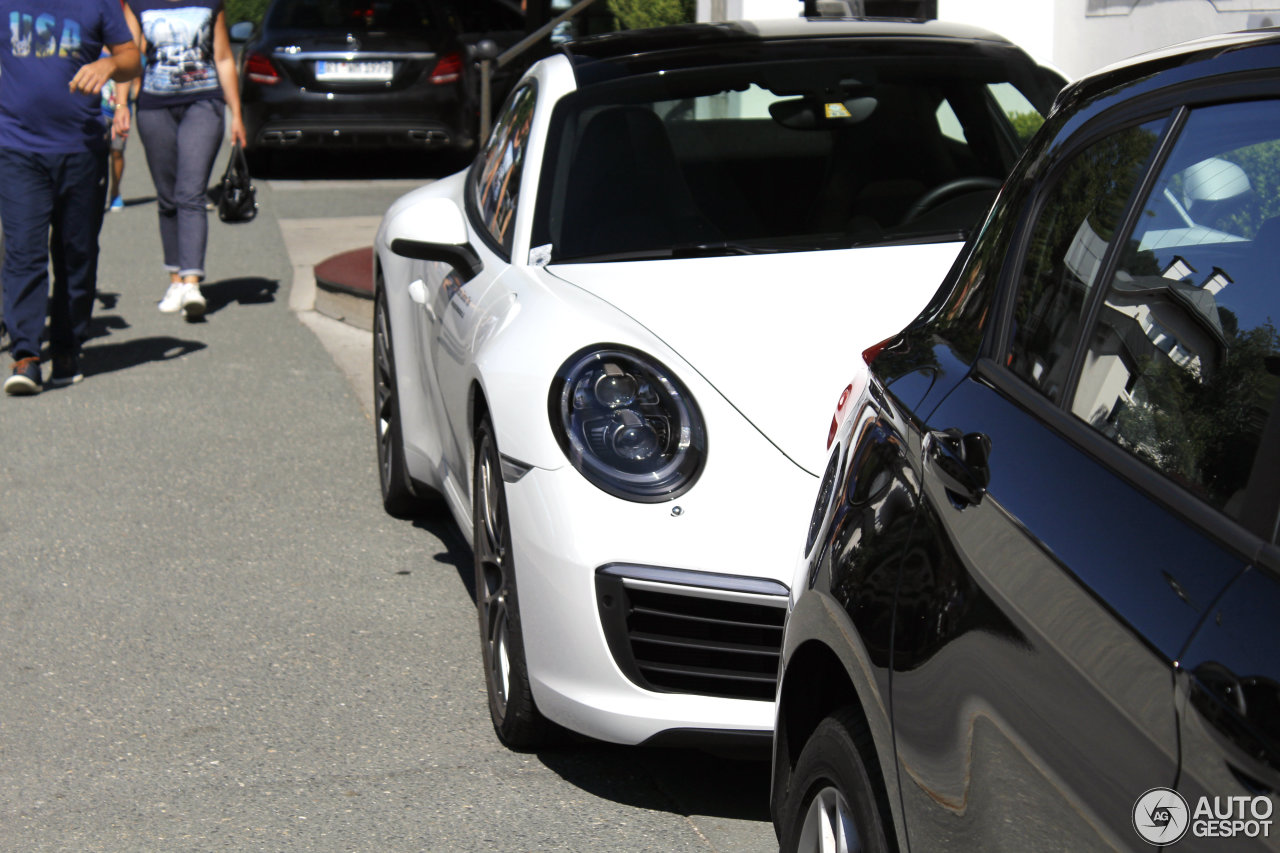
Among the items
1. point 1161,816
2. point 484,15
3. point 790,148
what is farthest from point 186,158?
point 1161,816

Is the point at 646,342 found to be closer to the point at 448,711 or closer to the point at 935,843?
the point at 448,711

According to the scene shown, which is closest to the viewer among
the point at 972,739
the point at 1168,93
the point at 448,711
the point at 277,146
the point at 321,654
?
the point at 972,739

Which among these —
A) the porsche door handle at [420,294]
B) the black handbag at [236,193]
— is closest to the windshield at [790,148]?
the porsche door handle at [420,294]

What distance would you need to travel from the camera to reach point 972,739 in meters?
1.78

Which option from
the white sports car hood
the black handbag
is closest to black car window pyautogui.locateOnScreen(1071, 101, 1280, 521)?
the white sports car hood

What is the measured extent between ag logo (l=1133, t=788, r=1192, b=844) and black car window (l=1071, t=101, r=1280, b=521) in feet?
0.94

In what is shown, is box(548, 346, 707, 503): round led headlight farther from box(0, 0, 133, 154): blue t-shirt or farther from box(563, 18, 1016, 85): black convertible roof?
box(0, 0, 133, 154): blue t-shirt

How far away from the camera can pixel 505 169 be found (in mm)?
4754

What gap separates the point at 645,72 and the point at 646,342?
1.46 m

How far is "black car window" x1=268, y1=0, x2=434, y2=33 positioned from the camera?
46.9 feet

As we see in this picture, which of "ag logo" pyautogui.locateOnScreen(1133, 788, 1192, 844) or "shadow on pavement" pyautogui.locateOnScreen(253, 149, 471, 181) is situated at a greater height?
"ag logo" pyautogui.locateOnScreen(1133, 788, 1192, 844)

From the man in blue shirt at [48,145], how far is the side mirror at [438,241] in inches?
137

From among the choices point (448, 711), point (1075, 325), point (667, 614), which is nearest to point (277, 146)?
point (448, 711)

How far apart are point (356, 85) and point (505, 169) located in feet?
32.1
